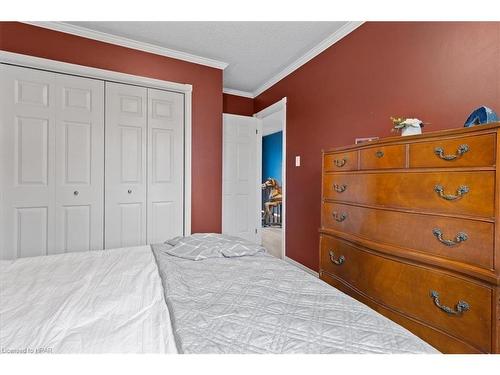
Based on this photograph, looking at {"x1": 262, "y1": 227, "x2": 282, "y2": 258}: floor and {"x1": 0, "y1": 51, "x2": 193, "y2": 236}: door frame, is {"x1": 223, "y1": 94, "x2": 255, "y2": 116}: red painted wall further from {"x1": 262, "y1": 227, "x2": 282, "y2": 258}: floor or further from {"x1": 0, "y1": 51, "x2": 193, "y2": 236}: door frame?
{"x1": 262, "y1": 227, "x2": 282, "y2": 258}: floor

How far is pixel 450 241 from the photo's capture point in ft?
3.80

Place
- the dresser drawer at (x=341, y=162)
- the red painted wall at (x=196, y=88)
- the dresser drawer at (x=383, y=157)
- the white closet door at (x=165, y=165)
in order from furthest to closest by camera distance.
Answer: the white closet door at (x=165, y=165), the red painted wall at (x=196, y=88), the dresser drawer at (x=341, y=162), the dresser drawer at (x=383, y=157)

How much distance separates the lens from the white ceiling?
2.46 meters

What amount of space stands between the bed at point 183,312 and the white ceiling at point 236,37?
229cm

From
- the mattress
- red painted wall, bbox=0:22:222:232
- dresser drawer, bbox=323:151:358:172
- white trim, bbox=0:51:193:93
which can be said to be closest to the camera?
the mattress

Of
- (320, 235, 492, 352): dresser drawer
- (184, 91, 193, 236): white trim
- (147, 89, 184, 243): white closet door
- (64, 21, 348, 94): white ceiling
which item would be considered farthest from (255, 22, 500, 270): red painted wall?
(147, 89, 184, 243): white closet door

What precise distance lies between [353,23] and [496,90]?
1413 millimetres

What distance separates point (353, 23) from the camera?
7.62 ft

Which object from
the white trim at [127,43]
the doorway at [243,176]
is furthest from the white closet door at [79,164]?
the doorway at [243,176]

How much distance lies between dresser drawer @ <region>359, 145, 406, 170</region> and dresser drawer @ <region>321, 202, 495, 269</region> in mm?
272

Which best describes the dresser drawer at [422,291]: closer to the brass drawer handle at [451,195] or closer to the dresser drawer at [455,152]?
the brass drawer handle at [451,195]

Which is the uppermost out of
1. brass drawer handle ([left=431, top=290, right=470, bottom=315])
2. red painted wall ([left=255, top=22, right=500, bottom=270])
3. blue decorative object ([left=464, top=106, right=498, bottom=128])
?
red painted wall ([left=255, top=22, right=500, bottom=270])

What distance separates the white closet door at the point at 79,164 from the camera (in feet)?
8.19

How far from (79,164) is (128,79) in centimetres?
105
